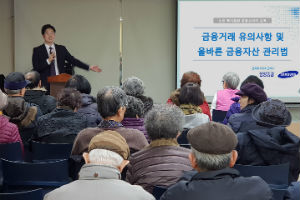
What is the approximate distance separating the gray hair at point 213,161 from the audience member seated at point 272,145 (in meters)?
1.01

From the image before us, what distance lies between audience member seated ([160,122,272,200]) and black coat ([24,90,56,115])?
332 centimetres

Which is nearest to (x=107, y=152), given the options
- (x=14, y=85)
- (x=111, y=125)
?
(x=111, y=125)

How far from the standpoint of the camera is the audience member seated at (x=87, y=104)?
431 cm

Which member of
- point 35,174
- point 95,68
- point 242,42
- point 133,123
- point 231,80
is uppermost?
point 242,42

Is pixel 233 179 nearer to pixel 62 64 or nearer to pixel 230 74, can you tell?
pixel 230 74

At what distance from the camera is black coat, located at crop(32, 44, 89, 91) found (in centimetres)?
768

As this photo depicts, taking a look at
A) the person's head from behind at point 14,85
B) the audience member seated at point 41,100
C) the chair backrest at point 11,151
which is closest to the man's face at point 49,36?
the audience member seated at point 41,100

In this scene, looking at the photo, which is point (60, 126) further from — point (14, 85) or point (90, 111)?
point (14, 85)

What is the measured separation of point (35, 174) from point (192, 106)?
203cm

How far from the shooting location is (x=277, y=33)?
819cm

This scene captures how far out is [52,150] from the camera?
3.32 m

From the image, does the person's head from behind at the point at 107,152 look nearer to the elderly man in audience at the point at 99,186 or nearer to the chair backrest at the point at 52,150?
the elderly man in audience at the point at 99,186

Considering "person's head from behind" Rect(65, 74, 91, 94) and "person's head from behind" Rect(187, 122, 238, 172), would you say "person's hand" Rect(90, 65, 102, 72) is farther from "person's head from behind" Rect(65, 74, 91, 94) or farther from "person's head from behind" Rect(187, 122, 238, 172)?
"person's head from behind" Rect(187, 122, 238, 172)

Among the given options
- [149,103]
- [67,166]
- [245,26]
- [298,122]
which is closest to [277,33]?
[245,26]
